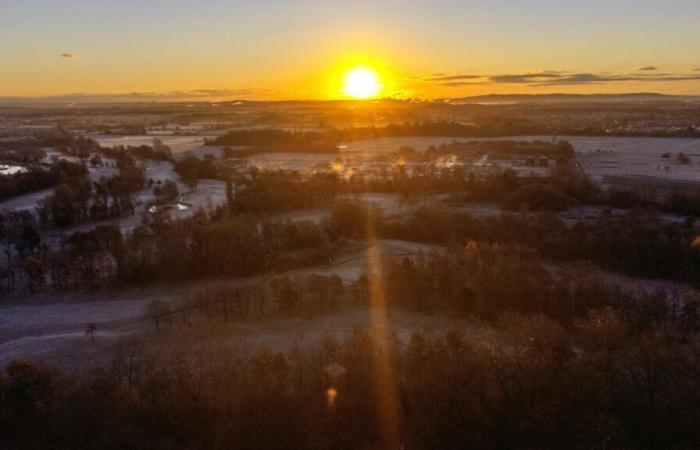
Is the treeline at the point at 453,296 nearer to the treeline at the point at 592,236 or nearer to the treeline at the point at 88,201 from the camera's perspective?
the treeline at the point at 592,236

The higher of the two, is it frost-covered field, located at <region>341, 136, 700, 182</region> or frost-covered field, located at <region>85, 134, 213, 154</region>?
frost-covered field, located at <region>85, 134, 213, 154</region>

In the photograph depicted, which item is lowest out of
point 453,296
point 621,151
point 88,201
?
point 621,151

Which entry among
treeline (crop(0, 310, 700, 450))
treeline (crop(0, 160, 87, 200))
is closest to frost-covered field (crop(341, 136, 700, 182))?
treeline (crop(0, 160, 87, 200))

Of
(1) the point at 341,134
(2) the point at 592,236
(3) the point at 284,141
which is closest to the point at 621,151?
(1) the point at 341,134

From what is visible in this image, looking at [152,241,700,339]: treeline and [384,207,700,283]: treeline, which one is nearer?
[152,241,700,339]: treeline

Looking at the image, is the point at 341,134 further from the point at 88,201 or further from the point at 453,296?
the point at 453,296

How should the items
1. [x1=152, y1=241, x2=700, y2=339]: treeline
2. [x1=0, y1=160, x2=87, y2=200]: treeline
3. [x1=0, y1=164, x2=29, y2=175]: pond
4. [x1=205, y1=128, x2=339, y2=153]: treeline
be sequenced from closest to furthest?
1. [x1=152, y1=241, x2=700, y2=339]: treeline
2. [x1=0, y1=160, x2=87, y2=200]: treeline
3. [x1=0, y1=164, x2=29, y2=175]: pond
4. [x1=205, y1=128, x2=339, y2=153]: treeline

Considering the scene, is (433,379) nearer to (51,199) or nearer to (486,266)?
(486,266)

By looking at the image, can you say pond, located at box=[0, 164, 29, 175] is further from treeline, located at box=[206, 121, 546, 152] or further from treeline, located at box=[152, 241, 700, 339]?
→ treeline, located at box=[152, 241, 700, 339]

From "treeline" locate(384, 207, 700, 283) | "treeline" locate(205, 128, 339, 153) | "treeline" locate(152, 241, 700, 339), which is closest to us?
"treeline" locate(152, 241, 700, 339)

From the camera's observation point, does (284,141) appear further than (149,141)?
No
